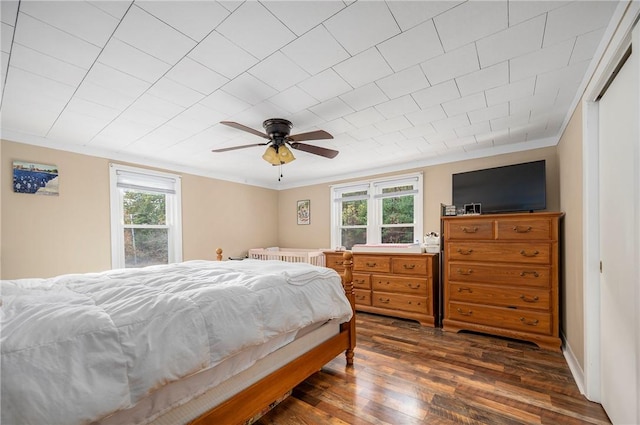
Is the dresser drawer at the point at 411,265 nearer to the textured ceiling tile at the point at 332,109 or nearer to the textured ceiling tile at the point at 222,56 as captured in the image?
the textured ceiling tile at the point at 332,109

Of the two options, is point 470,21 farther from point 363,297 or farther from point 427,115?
point 363,297

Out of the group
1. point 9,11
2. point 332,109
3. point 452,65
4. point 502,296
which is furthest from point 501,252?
point 9,11

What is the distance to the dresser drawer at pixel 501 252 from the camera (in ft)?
9.43

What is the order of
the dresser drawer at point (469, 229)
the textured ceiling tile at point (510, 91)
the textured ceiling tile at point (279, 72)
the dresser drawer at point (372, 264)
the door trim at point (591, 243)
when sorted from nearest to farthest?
the textured ceiling tile at point (279, 72) → the door trim at point (591, 243) → the textured ceiling tile at point (510, 91) → the dresser drawer at point (469, 229) → the dresser drawer at point (372, 264)

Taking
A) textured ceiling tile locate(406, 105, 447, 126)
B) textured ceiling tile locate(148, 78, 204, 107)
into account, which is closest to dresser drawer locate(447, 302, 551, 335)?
textured ceiling tile locate(406, 105, 447, 126)

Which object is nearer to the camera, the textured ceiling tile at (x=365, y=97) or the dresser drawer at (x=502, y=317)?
the textured ceiling tile at (x=365, y=97)

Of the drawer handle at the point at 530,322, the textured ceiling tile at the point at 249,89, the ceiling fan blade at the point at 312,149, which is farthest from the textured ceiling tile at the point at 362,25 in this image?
the drawer handle at the point at 530,322

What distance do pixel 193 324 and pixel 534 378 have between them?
2.60m

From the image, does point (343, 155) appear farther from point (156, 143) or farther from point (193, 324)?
point (193, 324)

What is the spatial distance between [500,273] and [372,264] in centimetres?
156

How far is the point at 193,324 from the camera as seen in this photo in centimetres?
129

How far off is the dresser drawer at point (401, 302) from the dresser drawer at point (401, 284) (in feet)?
0.22

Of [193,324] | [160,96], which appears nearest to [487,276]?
[193,324]

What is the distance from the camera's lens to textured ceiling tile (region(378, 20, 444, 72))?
5.08 ft
